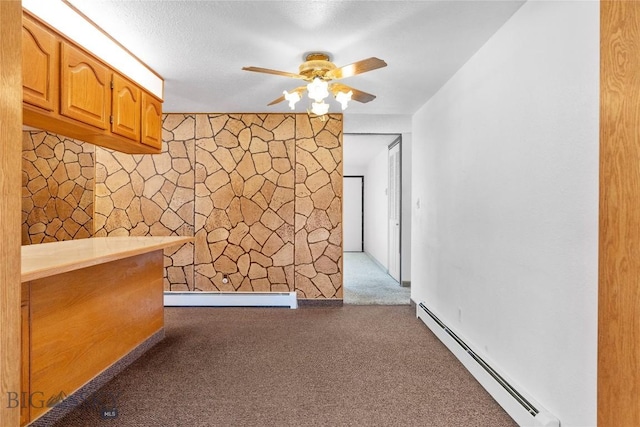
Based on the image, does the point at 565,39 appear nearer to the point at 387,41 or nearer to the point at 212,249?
the point at 387,41

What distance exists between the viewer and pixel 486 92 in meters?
2.64

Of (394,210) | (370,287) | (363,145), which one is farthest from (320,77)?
(363,145)

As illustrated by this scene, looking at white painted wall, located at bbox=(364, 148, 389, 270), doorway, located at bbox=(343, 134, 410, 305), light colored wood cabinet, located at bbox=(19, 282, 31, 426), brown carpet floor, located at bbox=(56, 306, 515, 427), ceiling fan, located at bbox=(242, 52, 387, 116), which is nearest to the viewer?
light colored wood cabinet, located at bbox=(19, 282, 31, 426)

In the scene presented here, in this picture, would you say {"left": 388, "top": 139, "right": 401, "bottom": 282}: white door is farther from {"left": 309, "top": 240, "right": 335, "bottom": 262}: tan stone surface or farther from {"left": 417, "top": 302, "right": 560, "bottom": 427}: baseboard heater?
{"left": 417, "top": 302, "right": 560, "bottom": 427}: baseboard heater

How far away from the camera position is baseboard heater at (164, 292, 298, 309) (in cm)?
463

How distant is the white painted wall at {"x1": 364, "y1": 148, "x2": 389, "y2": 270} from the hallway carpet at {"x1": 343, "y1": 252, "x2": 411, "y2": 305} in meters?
0.40

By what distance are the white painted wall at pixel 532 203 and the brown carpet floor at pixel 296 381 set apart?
42cm

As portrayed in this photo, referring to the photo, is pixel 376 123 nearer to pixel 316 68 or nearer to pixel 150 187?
pixel 316 68

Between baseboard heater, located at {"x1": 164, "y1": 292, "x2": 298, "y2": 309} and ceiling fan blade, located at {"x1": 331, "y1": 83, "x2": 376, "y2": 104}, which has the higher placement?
ceiling fan blade, located at {"x1": 331, "y1": 83, "x2": 376, "y2": 104}

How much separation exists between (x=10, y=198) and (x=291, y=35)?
84.3 inches

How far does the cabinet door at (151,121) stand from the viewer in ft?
10.7

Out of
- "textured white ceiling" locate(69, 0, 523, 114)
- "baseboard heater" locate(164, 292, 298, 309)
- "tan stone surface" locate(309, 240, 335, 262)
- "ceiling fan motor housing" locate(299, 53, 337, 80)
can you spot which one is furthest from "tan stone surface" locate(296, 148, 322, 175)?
"ceiling fan motor housing" locate(299, 53, 337, 80)

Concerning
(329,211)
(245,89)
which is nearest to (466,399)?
(329,211)

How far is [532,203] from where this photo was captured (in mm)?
2049
